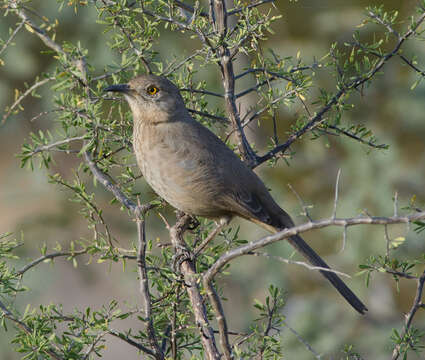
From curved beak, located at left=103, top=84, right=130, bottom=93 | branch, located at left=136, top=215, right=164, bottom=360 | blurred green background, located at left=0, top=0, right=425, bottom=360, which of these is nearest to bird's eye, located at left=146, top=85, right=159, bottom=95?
curved beak, located at left=103, top=84, right=130, bottom=93

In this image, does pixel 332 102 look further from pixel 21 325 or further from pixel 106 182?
pixel 21 325

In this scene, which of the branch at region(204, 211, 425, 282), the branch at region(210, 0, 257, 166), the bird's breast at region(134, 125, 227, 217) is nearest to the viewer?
the branch at region(204, 211, 425, 282)

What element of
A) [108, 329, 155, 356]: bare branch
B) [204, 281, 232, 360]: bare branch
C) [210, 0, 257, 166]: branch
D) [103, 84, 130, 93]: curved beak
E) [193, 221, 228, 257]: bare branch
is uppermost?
[103, 84, 130, 93]: curved beak

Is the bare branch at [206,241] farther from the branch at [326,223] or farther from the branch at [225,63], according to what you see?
the branch at [326,223]

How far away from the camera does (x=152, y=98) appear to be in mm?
4738

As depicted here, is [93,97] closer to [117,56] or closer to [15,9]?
[15,9]

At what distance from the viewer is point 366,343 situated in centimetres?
654

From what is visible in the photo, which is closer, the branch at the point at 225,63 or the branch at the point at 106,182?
Answer: the branch at the point at 106,182

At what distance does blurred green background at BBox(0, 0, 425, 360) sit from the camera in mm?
6660

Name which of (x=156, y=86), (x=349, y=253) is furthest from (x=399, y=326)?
(x=156, y=86)

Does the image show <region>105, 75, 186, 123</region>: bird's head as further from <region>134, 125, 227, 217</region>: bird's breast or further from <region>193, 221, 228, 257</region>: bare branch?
<region>193, 221, 228, 257</region>: bare branch

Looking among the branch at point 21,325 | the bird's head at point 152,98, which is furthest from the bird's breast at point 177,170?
the branch at point 21,325

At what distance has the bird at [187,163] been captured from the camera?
174 inches

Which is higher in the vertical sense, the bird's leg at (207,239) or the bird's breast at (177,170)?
the bird's breast at (177,170)
